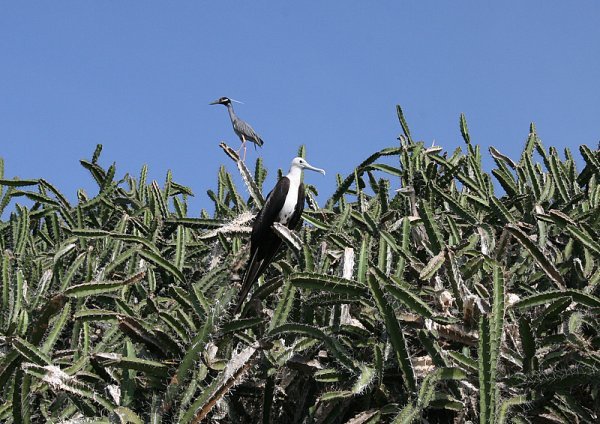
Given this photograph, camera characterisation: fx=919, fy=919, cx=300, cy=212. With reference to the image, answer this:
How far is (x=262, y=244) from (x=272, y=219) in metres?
0.29

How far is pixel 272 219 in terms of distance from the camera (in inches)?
230

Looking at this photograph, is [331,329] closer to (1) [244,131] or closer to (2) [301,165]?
(2) [301,165]

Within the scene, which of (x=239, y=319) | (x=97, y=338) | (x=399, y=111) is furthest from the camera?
(x=399, y=111)

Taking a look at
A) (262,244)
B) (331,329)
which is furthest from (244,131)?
(331,329)

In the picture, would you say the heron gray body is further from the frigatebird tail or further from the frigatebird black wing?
the frigatebird tail

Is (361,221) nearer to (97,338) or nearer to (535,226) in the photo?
(535,226)

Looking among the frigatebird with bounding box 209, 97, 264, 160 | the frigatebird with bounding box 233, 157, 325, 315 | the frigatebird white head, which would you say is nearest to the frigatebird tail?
the frigatebird with bounding box 233, 157, 325, 315

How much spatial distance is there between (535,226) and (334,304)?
1.76m

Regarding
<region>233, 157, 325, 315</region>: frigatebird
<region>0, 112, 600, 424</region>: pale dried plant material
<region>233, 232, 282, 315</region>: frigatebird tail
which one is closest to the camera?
<region>0, 112, 600, 424</region>: pale dried plant material

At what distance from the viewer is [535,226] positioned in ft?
19.0

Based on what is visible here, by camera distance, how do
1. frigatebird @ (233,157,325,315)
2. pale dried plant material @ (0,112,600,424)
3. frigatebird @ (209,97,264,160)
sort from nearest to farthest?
1. pale dried plant material @ (0,112,600,424)
2. frigatebird @ (233,157,325,315)
3. frigatebird @ (209,97,264,160)

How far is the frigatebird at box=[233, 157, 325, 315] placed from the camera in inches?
214

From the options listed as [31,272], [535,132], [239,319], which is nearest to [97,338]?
[31,272]

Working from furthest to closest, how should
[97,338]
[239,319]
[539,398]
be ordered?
[97,338] → [239,319] → [539,398]
